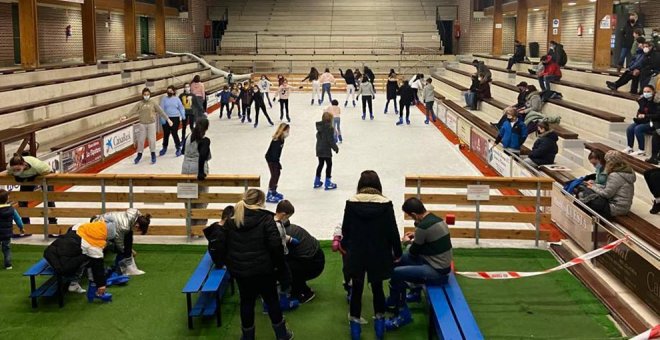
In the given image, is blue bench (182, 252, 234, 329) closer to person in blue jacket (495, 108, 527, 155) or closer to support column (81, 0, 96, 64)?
person in blue jacket (495, 108, 527, 155)

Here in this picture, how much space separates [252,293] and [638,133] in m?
7.60

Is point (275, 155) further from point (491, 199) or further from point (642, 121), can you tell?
point (642, 121)

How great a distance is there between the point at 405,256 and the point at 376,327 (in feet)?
2.60

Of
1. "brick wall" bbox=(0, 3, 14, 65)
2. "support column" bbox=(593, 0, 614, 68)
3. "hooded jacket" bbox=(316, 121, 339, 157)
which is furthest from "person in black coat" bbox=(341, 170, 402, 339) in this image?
"brick wall" bbox=(0, 3, 14, 65)

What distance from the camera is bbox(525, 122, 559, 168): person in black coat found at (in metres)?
10.6

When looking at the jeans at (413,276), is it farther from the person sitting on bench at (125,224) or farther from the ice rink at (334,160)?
the ice rink at (334,160)

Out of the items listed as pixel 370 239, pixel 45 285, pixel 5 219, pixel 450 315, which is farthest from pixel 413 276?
pixel 5 219

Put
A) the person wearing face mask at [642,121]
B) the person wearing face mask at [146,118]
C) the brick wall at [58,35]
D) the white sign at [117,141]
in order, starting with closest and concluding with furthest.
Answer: the person wearing face mask at [642,121] < the person wearing face mask at [146,118] < the white sign at [117,141] < the brick wall at [58,35]

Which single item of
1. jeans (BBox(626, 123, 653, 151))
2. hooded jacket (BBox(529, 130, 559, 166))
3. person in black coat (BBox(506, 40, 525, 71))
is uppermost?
person in black coat (BBox(506, 40, 525, 71))

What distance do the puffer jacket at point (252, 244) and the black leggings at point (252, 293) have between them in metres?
0.09

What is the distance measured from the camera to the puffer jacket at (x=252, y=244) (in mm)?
5035

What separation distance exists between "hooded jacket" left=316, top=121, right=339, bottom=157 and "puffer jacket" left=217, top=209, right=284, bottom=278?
6.21 m

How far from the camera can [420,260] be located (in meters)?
5.93

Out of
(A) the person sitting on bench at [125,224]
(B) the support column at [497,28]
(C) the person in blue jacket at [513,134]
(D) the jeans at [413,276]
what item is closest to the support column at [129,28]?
(B) the support column at [497,28]
